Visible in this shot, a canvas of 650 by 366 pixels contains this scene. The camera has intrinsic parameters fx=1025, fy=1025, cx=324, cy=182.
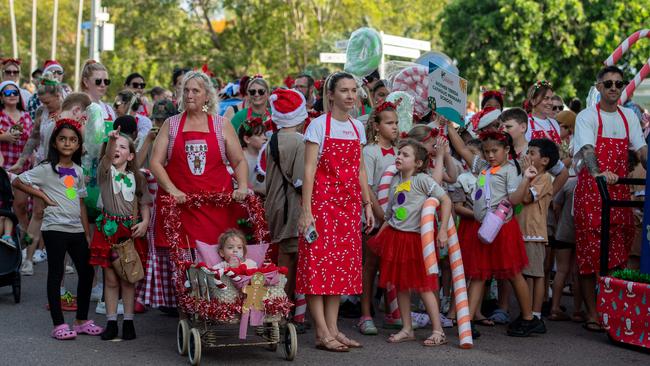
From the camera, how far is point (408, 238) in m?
8.31

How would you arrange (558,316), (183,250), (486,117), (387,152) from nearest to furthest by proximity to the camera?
(183,250), (387,152), (558,316), (486,117)

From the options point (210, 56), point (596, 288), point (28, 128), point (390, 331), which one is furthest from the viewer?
point (210, 56)

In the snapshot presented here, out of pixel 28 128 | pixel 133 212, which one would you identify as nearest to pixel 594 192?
pixel 133 212

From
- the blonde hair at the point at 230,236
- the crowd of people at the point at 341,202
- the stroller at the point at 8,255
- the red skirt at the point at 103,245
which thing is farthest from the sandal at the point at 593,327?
the stroller at the point at 8,255

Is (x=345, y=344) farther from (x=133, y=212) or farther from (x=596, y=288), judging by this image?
(x=596, y=288)

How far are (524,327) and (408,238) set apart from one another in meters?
1.31

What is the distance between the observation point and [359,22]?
42.9 meters

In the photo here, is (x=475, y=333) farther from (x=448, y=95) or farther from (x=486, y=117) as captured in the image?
(x=486, y=117)

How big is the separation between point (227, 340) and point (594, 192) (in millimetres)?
3529

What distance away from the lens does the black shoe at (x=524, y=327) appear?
28.4ft

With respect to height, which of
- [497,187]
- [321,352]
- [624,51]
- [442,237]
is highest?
[624,51]

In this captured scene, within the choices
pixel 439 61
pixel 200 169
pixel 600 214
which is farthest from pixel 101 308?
pixel 600 214

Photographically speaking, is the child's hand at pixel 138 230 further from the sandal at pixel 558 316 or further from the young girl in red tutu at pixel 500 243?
the sandal at pixel 558 316

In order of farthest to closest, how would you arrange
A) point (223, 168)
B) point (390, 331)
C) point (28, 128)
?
1. point (28, 128)
2. point (390, 331)
3. point (223, 168)
